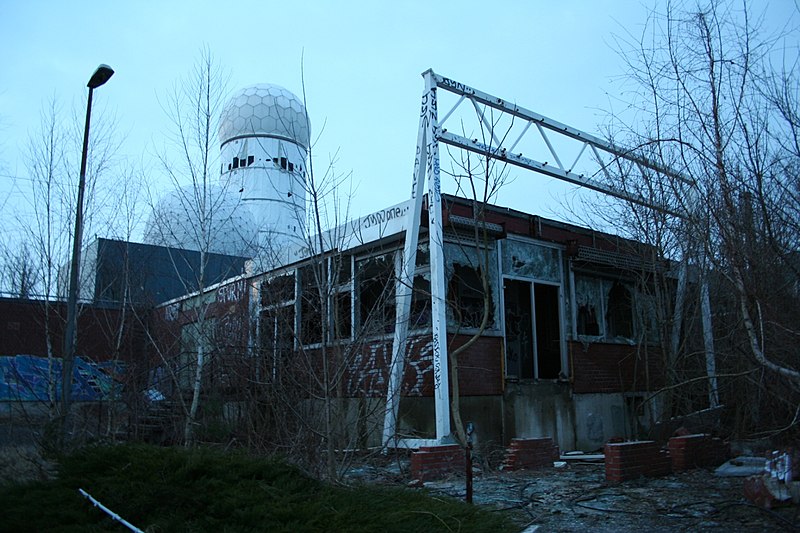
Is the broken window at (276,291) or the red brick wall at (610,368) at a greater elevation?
the broken window at (276,291)

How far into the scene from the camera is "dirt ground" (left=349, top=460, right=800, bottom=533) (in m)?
6.06

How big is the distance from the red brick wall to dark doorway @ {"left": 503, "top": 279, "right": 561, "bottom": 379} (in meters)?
0.50

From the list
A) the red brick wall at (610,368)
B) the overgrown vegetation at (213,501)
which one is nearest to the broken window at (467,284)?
the red brick wall at (610,368)

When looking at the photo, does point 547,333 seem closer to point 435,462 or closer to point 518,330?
point 518,330

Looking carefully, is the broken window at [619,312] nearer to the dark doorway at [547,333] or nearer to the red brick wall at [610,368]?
the red brick wall at [610,368]

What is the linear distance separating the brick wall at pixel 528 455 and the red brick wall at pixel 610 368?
11.1 ft

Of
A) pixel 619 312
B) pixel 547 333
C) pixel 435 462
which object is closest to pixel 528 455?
pixel 435 462

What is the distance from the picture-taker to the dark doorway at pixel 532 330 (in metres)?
13.1

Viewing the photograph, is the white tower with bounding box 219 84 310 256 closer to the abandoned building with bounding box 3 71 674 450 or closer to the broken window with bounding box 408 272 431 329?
the abandoned building with bounding box 3 71 674 450

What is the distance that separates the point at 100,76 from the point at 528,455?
27.5ft

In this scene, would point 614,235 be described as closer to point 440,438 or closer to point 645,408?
point 645,408

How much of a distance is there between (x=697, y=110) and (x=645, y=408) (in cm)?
953

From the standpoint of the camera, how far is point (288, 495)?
5.97 meters

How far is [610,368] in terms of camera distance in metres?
14.1
